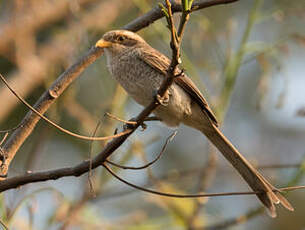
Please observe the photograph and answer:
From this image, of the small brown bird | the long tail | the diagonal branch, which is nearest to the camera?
the diagonal branch

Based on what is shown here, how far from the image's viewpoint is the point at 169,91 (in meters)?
3.85

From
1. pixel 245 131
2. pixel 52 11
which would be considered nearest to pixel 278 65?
pixel 52 11

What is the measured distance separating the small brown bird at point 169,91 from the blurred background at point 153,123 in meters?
0.28

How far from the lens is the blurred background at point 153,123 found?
14.9 feet

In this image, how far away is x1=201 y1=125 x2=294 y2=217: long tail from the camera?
11.6 feet

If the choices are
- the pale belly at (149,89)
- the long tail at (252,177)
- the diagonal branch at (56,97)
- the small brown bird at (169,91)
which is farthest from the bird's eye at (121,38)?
the long tail at (252,177)

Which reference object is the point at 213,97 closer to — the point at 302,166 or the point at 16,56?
the point at 302,166

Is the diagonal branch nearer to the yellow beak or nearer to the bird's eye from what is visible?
the yellow beak

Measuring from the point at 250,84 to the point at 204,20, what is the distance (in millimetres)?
6106

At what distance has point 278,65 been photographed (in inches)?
171

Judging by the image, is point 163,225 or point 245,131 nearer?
point 163,225

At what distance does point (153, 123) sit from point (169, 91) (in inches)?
36.0

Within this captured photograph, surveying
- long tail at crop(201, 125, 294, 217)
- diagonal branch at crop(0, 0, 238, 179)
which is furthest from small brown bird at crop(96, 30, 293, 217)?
diagonal branch at crop(0, 0, 238, 179)

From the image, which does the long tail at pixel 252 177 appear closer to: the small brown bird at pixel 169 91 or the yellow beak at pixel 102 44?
the small brown bird at pixel 169 91
